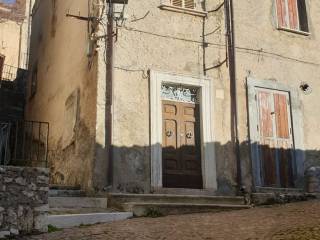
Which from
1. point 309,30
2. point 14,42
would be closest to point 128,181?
point 309,30

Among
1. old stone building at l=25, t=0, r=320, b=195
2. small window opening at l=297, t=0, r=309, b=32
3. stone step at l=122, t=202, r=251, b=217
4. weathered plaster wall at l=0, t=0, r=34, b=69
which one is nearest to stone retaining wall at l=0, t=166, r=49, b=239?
stone step at l=122, t=202, r=251, b=217

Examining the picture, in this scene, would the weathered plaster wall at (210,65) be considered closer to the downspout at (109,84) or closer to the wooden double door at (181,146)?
the downspout at (109,84)

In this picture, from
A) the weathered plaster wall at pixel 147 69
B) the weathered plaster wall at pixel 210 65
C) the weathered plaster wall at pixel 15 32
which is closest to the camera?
the weathered plaster wall at pixel 147 69

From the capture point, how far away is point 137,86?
412 inches

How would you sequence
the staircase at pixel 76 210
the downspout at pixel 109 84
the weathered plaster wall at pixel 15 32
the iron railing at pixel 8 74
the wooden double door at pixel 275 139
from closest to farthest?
the staircase at pixel 76 210 < the downspout at pixel 109 84 < the wooden double door at pixel 275 139 < the iron railing at pixel 8 74 < the weathered plaster wall at pixel 15 32

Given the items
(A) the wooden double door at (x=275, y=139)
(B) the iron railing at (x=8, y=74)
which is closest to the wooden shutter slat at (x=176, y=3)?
(A) the wooden double door at (x=275, y=139)

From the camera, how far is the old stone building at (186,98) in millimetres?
10141

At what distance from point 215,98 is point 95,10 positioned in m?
3.19

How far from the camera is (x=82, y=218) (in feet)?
25.1

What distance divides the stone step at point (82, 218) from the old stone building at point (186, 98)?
1.53 m

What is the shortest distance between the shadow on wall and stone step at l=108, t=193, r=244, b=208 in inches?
17.8

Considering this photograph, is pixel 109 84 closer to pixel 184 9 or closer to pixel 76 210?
pixel 184 9

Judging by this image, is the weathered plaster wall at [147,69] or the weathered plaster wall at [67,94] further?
the weathered plaster wall at [67,94]

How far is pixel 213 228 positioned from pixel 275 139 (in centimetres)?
483
